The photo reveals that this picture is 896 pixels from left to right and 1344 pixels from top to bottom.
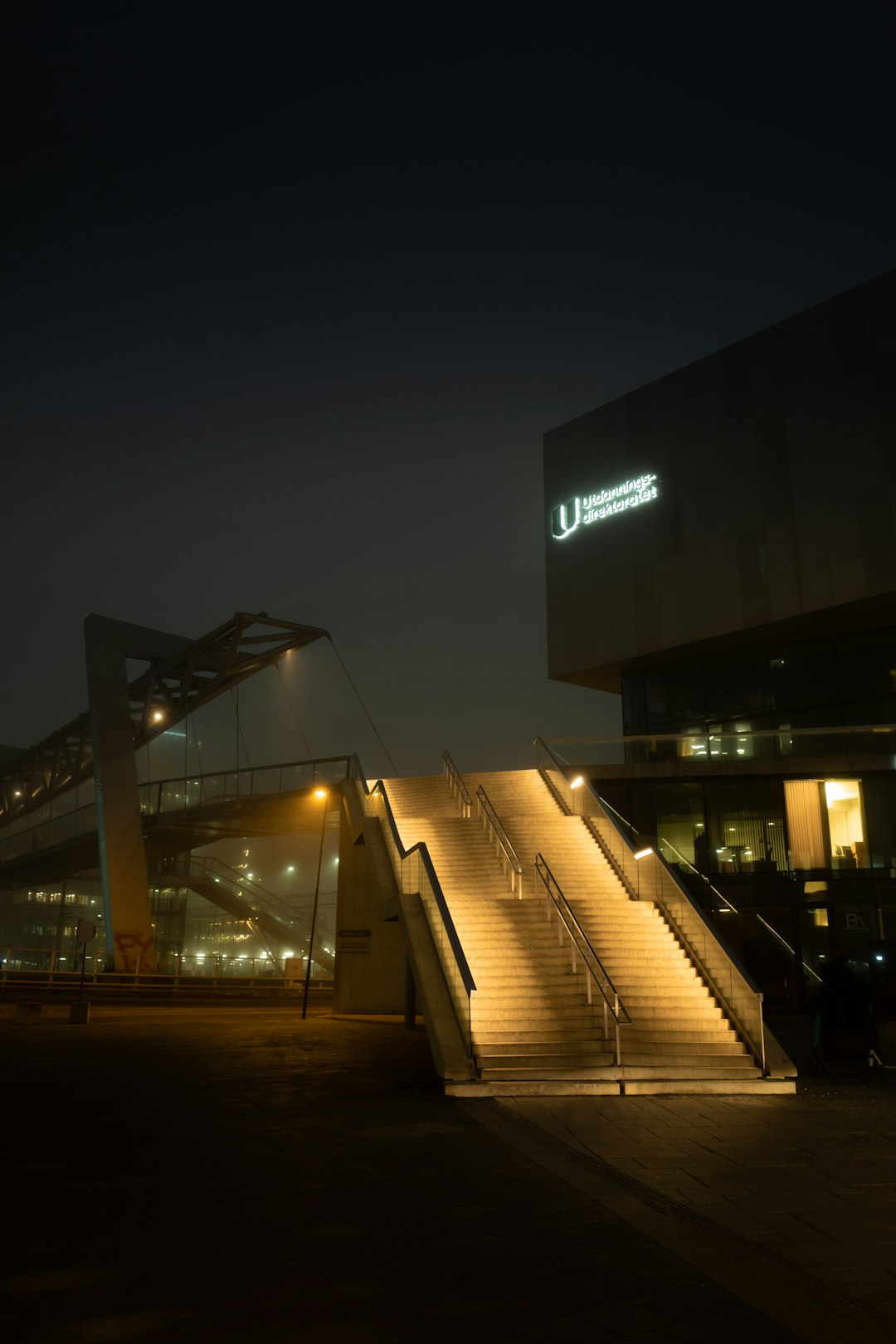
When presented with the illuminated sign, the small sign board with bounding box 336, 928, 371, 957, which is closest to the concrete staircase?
the small sign board with bounding box 336, 928, 371, 957

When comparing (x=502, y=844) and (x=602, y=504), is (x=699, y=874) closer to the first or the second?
(x=502, y=844)

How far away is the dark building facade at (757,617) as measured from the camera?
2217 cm

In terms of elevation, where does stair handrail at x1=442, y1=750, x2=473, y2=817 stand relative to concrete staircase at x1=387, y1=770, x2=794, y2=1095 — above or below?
above

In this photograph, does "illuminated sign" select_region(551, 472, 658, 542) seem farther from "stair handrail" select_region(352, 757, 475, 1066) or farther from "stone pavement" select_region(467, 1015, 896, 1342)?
"stone pavement" select_region(467, 1015, 896, 1342)

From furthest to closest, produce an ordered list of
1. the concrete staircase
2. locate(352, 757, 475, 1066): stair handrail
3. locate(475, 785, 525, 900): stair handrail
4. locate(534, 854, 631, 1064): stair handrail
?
locate(475, 785, 525, 900): stair handrail
locate(352, 757, 475, 1066): stair handrail
locate(534, 854, 631, 1064): stair handrail
the concrete staircase

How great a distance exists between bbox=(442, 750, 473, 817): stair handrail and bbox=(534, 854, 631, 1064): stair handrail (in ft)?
19.1

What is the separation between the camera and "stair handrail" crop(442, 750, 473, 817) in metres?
22.3

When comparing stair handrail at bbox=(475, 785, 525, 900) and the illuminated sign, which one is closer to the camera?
stair handrail at bbox=(475, 785, 525, 900)

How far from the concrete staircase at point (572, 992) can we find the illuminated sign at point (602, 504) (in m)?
14.5

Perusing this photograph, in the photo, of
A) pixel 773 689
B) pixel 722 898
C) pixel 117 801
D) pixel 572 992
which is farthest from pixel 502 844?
pixel 117 801

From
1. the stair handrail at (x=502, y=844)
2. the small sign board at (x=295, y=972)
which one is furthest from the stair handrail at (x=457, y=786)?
the small sign board at (x=295, y=972)

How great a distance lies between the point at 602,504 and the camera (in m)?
32.2

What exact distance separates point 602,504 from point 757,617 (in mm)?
7471

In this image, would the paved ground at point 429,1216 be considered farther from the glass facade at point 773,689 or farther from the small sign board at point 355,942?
the glass facade at point 773,689
